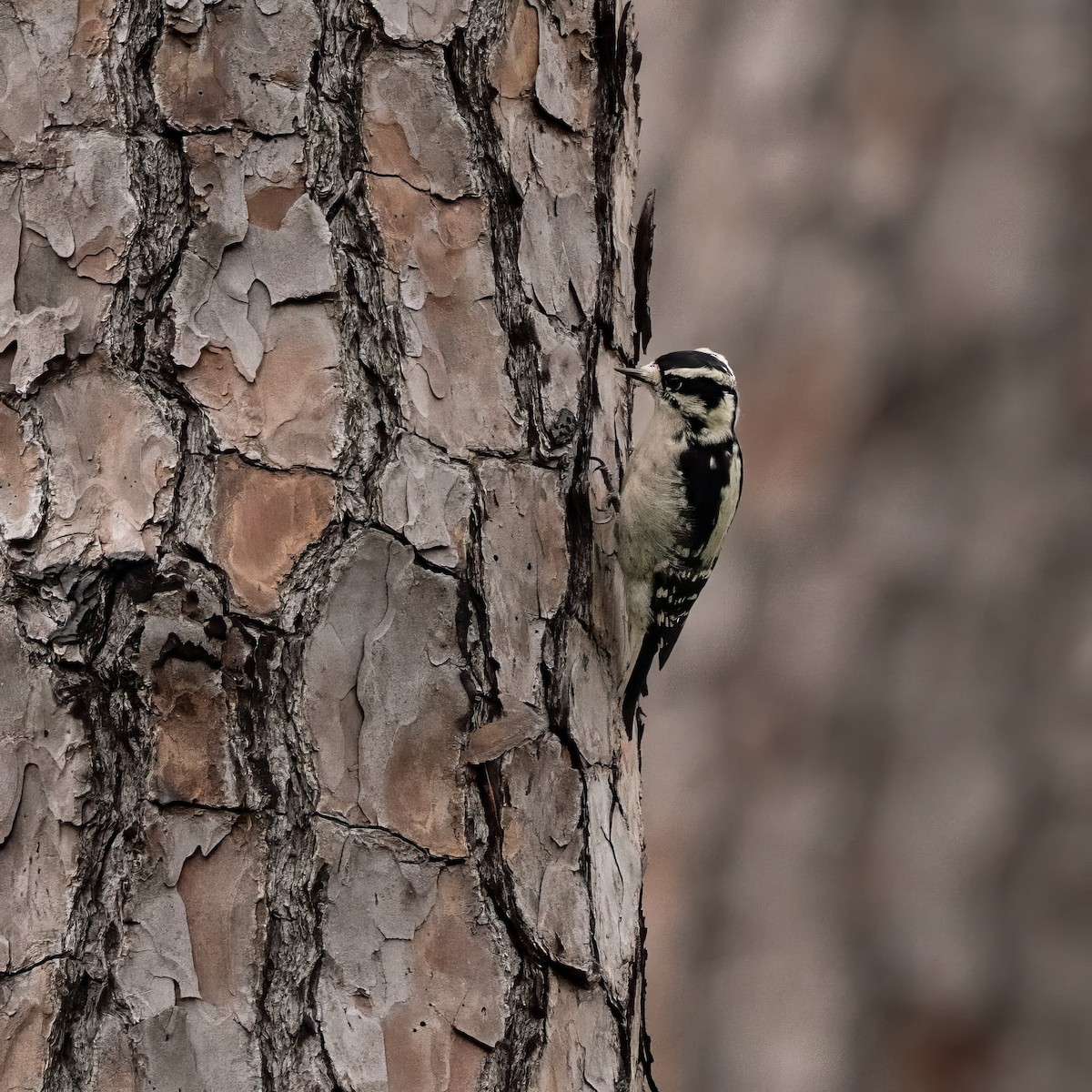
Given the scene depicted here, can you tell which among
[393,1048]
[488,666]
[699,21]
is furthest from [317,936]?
[699,21]

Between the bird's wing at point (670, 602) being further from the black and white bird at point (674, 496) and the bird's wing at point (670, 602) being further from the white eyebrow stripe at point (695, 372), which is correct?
the white eyebrow stripe at point (695, 372)

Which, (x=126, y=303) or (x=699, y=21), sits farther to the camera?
(x=699, y=21)

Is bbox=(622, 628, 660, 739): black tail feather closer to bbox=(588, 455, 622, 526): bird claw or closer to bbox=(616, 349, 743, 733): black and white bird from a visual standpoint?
bbox=(616, 349, 743, 733): black and white bird

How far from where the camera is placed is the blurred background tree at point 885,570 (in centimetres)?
287

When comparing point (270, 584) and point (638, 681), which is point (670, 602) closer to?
point (638, 681)

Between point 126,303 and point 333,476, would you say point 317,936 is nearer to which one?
point 333,476

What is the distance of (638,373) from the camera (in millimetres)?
2006

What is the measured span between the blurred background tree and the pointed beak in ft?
2.93

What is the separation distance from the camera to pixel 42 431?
1.36 metres

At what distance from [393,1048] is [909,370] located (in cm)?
204

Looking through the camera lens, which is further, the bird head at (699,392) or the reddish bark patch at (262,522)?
the bird head at (699,392)

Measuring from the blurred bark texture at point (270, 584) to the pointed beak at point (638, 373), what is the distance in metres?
0.40

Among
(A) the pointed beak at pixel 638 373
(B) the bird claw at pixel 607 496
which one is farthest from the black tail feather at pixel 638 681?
(A) the pointed beak at pixel 638 373

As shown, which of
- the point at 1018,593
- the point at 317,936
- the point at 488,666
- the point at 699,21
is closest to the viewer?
the point at 317,936
